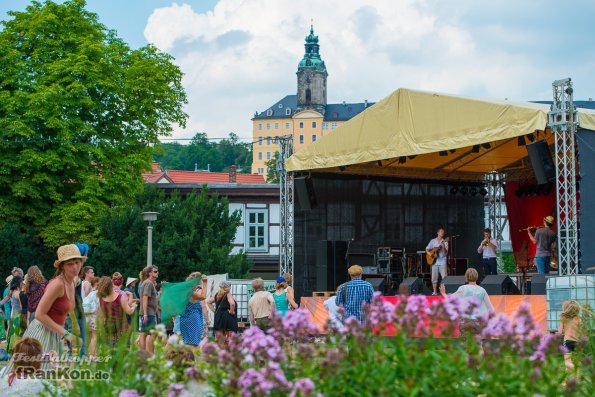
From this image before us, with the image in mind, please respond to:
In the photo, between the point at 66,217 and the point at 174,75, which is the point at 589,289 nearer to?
the point at 66,217

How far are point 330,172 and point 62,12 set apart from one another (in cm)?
1577

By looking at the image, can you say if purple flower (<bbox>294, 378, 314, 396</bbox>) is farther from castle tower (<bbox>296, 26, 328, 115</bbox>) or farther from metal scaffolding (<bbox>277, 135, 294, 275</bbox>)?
castle tower (<bbox>296, 26, 328, 115</bbox>)

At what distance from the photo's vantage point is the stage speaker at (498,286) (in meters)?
16.2

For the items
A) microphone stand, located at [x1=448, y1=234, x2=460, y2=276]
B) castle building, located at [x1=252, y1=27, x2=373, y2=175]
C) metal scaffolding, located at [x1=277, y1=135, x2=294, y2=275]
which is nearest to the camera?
metal scaffolding, located at [x1=277, y1=135, x2=294, y2=275]

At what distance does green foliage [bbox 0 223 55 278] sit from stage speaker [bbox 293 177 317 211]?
13.1m

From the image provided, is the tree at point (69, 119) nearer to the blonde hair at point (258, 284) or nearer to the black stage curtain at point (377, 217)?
the black stage curtain at point (377, 217)

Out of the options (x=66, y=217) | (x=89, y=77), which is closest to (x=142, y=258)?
(x=66, y=217)

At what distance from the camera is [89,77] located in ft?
108

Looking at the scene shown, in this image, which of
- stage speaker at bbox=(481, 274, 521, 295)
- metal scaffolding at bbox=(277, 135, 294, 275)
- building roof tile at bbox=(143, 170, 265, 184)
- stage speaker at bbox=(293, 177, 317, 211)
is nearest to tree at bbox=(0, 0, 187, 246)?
metal scaffolding at bbox=(277, 135, 294, 275)

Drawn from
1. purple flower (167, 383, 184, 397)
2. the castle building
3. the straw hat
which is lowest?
purple flower (167, 383, 184, 397)

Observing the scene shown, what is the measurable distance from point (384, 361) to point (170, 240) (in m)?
29.5

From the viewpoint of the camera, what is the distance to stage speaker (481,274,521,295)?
16.2 m

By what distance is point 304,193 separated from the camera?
21500mm

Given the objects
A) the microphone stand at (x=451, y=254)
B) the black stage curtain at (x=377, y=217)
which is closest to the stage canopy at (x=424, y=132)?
A: the black stage curtain at (x=377, y=217)
